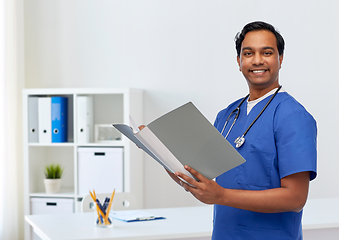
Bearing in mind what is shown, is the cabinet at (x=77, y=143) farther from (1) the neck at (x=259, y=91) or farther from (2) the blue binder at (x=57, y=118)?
(1) the neck at (x=259, y=91)

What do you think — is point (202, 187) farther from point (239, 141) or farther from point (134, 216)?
point (134, 216)

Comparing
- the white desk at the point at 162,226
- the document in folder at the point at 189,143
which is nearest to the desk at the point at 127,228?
the white desk at the point at 162,226

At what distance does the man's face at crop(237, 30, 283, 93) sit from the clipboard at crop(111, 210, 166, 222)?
1.27 m

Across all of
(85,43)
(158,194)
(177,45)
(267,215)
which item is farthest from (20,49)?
(267,215)

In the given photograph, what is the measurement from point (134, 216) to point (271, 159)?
132 centimetres

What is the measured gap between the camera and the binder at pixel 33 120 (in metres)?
3.65

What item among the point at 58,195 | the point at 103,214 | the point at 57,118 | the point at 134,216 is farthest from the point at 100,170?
the point at 103,214

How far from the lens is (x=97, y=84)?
394 cm

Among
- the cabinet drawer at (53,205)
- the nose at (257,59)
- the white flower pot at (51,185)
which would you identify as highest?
the nose at (257,59)

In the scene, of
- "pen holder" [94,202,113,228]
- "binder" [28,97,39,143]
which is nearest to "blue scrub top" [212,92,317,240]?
"pen holder" [94,202,113,228]

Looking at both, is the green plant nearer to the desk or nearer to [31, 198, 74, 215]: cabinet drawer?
[31, 198, 74, 215]: cabinet drawer

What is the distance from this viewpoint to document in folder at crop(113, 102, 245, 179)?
1.08 metres

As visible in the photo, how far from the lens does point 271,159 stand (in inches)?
48.9

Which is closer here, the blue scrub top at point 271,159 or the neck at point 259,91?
the blue scrub top at point 271,159
